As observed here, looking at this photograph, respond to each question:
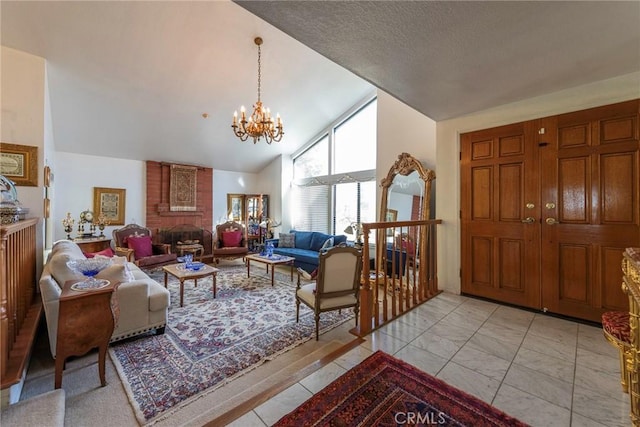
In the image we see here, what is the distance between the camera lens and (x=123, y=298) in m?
2.49

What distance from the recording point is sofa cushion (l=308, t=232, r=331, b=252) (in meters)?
5.84

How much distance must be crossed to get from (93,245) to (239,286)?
10.2 ft

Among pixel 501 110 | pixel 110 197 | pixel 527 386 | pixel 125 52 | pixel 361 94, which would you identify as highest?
pixel 361 94

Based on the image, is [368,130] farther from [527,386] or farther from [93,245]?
[93,245]

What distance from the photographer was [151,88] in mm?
4227

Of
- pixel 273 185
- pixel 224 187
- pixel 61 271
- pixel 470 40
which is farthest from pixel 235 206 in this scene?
pixel 470 40

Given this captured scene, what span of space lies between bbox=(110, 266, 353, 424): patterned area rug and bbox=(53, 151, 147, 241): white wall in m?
2.98

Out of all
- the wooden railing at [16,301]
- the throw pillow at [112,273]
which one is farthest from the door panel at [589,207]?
the wooden railing at [16,301]

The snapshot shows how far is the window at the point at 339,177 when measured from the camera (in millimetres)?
5621

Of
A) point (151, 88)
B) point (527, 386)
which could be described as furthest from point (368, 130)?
point (527, 386)

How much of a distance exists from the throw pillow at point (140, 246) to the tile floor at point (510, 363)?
481 centimetres

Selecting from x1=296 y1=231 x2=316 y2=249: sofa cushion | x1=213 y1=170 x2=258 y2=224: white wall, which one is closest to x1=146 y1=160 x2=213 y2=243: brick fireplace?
x1=213 y1=170 x2=258 y2=224: white wall

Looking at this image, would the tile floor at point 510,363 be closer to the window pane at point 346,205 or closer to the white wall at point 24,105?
the window pane at point 346,205

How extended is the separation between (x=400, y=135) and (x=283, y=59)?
2.34 meters
